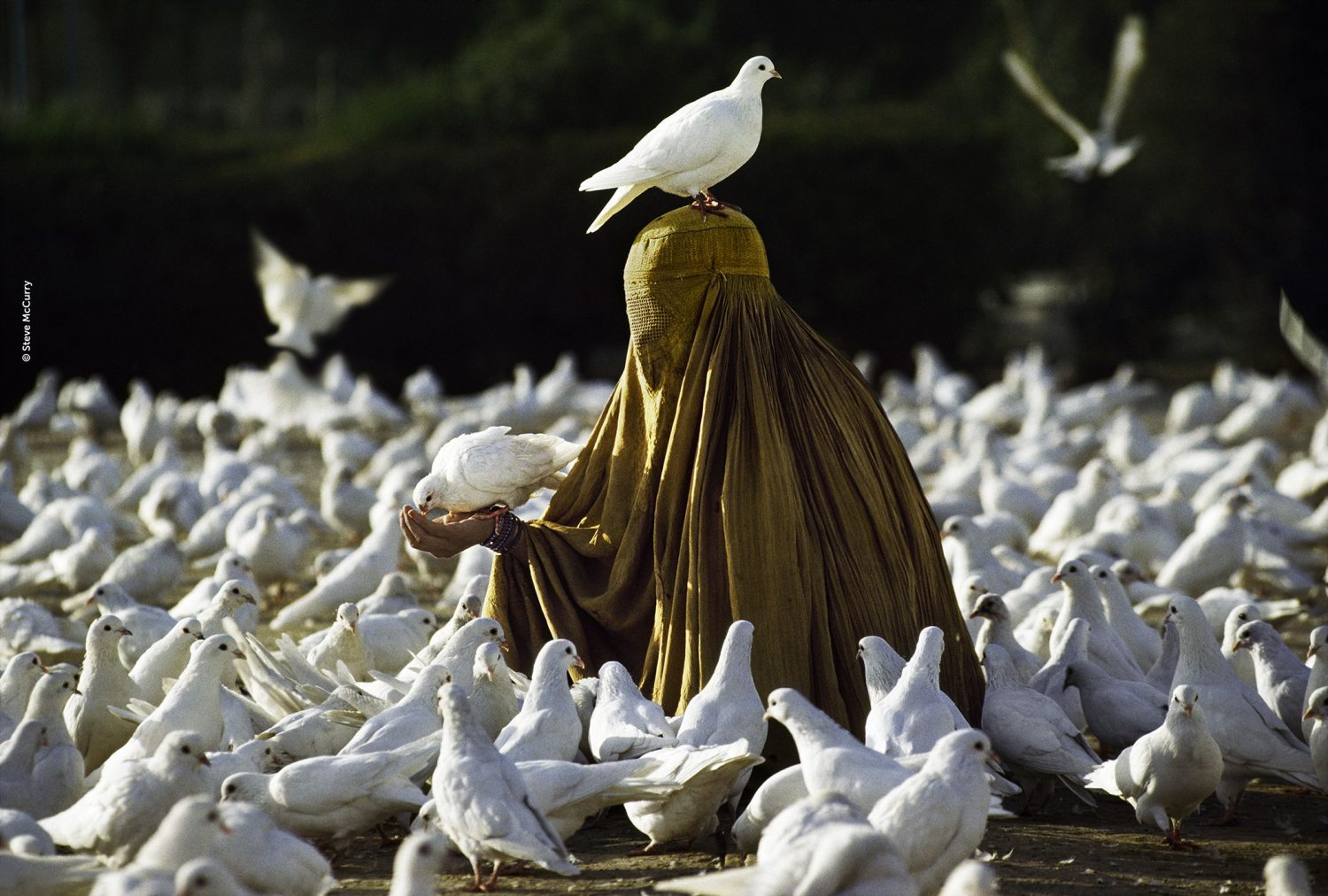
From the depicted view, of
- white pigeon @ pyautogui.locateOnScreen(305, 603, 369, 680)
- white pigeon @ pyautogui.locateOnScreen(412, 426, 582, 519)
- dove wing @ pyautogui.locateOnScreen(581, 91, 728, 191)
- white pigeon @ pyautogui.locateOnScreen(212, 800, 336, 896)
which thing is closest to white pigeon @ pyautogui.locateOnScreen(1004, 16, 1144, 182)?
dove wing @ pyautogui.locateOnScreen(581, 91, 728, 191)

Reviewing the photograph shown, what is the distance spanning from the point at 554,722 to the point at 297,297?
620 cm

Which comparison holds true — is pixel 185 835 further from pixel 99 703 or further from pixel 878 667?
pixel 878 667

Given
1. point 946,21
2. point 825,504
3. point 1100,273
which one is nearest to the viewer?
point 825,504

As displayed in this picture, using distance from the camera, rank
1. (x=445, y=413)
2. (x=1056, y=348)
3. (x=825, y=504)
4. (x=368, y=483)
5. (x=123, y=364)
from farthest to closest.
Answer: (x=1056, y=348)
(x=123, y=364)
(x=445, y=413)
(x=368, y=483)
(x=825, y=504)

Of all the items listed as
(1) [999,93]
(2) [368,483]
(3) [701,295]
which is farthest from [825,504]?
(1) [999,93]

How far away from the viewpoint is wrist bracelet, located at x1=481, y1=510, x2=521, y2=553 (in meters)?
6.07

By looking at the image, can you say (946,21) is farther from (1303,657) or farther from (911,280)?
(1303,657)

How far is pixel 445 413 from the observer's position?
17453mm

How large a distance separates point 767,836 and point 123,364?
58.1 feet

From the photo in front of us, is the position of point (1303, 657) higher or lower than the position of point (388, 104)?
lower

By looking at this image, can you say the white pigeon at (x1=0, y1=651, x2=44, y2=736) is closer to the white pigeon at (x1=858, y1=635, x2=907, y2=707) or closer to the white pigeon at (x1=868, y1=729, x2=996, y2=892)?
the white pigeon at (x1=858, y1=635, x2=907, y2=707)

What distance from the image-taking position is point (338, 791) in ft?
16.6

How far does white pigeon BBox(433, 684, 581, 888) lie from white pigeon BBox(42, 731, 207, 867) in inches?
27.8

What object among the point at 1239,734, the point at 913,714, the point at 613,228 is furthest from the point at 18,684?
the point at 613,228
